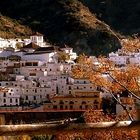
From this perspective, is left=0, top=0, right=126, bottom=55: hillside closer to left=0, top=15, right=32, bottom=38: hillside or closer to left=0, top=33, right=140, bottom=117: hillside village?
left=0, top=15, right=32, bottom=38: hillside

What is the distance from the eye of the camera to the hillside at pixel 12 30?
89.4 meters

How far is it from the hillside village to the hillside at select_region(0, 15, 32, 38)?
21.3 meters

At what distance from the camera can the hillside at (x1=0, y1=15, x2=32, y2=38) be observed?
89.4 metres

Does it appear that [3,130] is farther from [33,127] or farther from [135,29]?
[135,29]

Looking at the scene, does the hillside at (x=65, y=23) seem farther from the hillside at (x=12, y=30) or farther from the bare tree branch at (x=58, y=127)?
the bare tree branch at (x=58, y=127)

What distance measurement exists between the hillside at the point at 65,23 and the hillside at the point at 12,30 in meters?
5.02

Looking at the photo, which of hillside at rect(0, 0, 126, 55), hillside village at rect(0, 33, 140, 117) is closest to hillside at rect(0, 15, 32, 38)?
hillside at rect(0, 0, 126, 55)

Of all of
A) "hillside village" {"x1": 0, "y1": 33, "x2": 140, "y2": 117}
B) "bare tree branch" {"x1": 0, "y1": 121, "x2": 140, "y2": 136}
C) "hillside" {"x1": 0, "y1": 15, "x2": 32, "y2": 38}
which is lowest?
"bare tree branch" {"x1": 0, "y1": 121, "x2": 140, "y2": 136}

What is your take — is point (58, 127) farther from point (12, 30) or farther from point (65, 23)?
point (65, 23)

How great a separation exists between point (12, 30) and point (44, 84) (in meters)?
41.7

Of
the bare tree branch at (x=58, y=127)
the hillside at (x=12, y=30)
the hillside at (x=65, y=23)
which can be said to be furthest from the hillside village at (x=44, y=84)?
the bare tree branch at (x=58, y=127)

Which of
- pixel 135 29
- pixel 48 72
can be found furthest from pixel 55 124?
pixel 135 29

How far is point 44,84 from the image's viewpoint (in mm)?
53719

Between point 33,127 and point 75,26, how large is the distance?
92.3m
